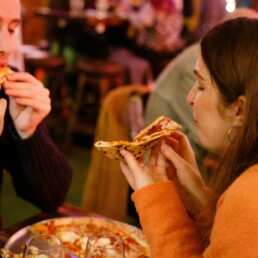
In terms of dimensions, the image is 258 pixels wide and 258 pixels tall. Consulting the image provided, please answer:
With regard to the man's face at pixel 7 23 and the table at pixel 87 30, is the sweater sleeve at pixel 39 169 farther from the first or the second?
the table at pixel 87 30

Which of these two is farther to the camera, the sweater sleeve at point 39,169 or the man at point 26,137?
the sweater sleeve at point 39,169

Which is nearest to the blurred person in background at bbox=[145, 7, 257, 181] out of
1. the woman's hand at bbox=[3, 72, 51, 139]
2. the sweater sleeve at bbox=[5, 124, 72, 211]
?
the sweater sleeve at bbox=[5, 124, 72, 211]

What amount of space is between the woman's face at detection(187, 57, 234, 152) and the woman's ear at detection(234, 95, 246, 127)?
1 cm

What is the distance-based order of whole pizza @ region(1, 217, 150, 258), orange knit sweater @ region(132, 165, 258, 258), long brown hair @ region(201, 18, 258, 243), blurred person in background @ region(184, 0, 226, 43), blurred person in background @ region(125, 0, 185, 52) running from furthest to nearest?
blurred person in background @ region(184, 0, 226, 43) → blurred person in background @ region(125, 0, 185, 52) → whole pizza @ region(1, 217, 150, 258) → long brown hair @ region(201, 18, 258, 243) → orange knit sweater @ region(132, 165, 258, 258)

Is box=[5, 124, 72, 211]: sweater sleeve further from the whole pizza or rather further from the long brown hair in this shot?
the long brown hair

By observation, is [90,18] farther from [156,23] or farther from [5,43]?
[5,43]

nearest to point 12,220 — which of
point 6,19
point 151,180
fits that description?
point 6,19

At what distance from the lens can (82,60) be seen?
5703 millimetres

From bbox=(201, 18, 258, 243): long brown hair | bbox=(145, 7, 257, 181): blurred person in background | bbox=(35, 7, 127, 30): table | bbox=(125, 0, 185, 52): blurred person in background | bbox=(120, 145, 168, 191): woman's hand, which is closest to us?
bbox=(201, 18, 258, 243): long brown hair

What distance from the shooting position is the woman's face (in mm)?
1267

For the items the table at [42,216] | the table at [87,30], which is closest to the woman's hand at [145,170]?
the table at [42,216]

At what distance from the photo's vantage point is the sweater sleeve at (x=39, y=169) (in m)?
1.78

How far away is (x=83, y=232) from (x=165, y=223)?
45 centimetres

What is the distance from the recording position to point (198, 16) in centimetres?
690
